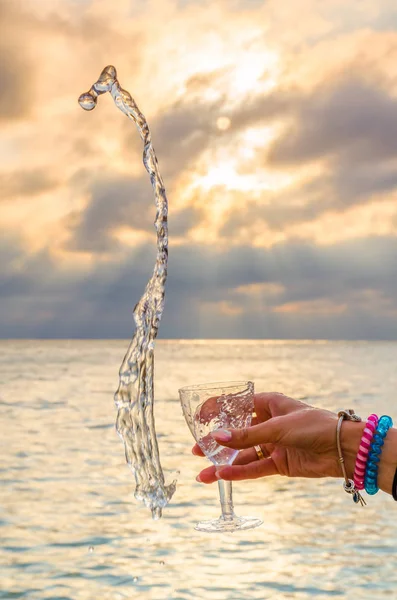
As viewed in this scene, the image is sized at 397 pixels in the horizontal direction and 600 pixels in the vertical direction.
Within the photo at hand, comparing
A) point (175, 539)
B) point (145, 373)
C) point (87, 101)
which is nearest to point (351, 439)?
point (145, 373)

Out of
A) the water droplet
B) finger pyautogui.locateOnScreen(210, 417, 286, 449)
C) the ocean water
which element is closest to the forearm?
finger pyautogui.locateOnScreen(210, 417, 286, 449)

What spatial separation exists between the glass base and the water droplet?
1.70 metres

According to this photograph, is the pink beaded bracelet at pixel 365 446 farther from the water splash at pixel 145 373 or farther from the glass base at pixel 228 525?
the water splash at pixel 145 373

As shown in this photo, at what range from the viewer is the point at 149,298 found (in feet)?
10.1

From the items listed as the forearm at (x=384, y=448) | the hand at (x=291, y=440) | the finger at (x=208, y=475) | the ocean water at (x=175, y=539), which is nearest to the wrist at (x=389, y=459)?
the forearm at (x=384, y=448)

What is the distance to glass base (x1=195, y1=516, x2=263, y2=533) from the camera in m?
2.61

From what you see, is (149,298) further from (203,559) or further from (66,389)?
(66,389)

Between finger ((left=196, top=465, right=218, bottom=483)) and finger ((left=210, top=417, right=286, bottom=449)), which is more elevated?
finger ((left=210, top=417, right=286, bottom=449))

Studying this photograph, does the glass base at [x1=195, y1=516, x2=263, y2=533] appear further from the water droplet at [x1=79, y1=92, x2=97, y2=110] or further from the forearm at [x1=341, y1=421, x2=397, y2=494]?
the water droplet at [x1=79, y1=92, x2=97, y2=110]

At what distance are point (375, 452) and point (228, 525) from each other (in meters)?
0.56

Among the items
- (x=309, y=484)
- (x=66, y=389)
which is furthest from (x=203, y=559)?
(x=66, y=389)

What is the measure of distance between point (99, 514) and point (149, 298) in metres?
5.80

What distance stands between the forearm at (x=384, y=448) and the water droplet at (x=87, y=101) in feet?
5.30

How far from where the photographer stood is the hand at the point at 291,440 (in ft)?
8.69
